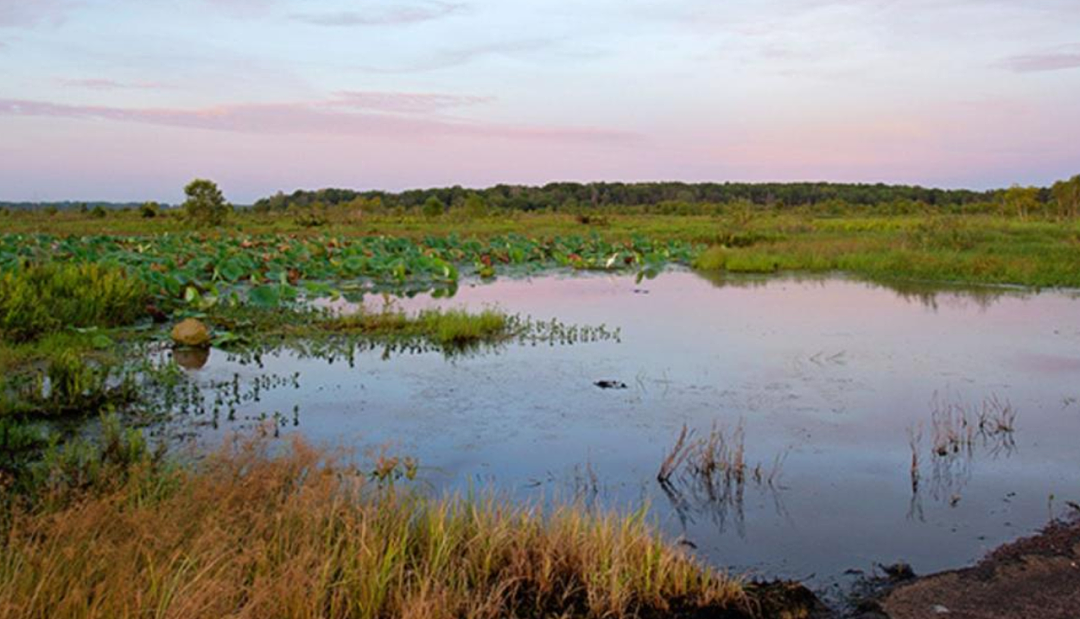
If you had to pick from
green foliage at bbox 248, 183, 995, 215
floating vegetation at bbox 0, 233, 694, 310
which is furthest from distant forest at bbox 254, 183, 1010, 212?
floating vegetation at bbox 0, 233, 694, 310

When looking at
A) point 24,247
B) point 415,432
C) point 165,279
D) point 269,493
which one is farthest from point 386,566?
point 24,247

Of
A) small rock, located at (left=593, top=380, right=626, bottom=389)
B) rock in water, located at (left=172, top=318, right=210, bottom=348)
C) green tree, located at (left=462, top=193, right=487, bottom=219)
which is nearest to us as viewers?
small rock, located at (left=593, top=380, right=626, bottom=389)

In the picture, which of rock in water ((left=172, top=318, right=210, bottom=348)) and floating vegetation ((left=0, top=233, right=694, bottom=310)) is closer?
rock in water ((left=172, top=318, right=210, bottom=348))

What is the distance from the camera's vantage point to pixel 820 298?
577 inches

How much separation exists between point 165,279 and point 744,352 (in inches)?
301

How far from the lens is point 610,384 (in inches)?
315

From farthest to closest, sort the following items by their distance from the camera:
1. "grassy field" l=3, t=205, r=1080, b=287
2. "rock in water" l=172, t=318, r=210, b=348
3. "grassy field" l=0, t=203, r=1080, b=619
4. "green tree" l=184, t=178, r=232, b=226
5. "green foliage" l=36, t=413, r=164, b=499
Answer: "green tree" l=184, t=178, r=232, b=226, "grassy field" l=3, t=205, r=1080, b=287, "rock in water" l=172, t=318, r=210, b=348, "green foliage" l=36, t=413, r=164, b=499, "grassy field" l=0, t=203, r=1080, b=619

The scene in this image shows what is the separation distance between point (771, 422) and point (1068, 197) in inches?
1268

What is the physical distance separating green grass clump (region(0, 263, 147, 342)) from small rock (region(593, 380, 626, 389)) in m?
5.45

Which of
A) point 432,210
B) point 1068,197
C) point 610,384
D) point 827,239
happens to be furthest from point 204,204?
point 1068,197

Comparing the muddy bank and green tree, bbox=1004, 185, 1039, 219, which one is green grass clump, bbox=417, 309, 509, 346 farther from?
green tree, bbox=1004, 185, 1039, 219

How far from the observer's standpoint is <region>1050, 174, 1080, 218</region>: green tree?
30433 millimetres

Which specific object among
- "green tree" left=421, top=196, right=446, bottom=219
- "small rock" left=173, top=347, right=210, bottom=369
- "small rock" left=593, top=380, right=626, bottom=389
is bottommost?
"small rock" left=593, top=380, right=626, bottom=389

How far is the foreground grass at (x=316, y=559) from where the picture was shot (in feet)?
9.61
